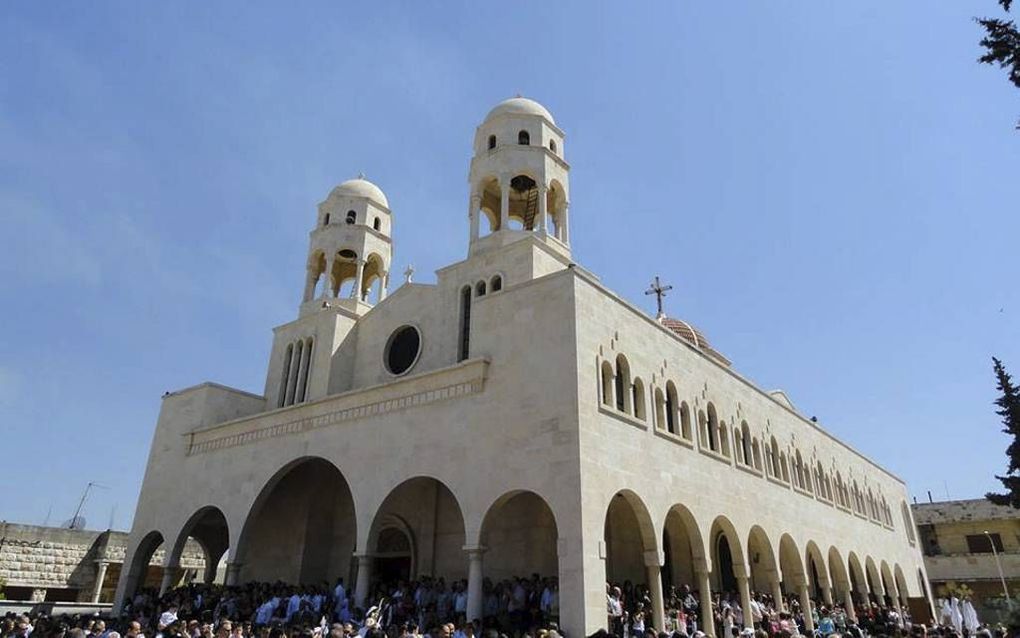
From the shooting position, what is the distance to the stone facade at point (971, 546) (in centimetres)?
3684

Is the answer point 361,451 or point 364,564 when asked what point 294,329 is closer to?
point 361,451

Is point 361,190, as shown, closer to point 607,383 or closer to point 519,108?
point 519,108

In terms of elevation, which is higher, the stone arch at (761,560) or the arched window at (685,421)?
the arched window at (685,421)

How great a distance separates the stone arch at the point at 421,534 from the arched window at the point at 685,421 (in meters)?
6.04

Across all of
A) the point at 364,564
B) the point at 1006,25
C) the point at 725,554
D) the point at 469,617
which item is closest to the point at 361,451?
the point at 364,564

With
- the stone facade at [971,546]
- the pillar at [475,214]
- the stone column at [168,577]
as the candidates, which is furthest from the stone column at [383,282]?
the stone facade at [971,546]

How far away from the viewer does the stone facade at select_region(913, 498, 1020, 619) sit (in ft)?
121

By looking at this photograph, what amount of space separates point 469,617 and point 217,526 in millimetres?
14345

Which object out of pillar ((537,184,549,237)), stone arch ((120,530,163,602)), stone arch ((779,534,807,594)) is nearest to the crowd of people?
stone arch ((779,534,807,594))

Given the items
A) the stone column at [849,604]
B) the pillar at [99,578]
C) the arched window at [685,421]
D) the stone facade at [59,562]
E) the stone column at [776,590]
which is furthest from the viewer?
the pillar at [99,578]

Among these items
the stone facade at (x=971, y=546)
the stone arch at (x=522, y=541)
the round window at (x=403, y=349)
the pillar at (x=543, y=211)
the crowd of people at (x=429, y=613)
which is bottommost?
the crowd of people at (x=429, y=613)

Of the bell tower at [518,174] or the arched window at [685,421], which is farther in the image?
the bell tower at [518,174]

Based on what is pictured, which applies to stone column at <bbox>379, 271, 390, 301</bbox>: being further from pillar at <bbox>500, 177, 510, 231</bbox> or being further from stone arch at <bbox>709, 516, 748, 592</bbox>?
stone arch at <bbox>709, 516, 748, 592</bbox>

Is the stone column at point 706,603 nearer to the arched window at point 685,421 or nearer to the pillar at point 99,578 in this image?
the arched window at point 685,421
